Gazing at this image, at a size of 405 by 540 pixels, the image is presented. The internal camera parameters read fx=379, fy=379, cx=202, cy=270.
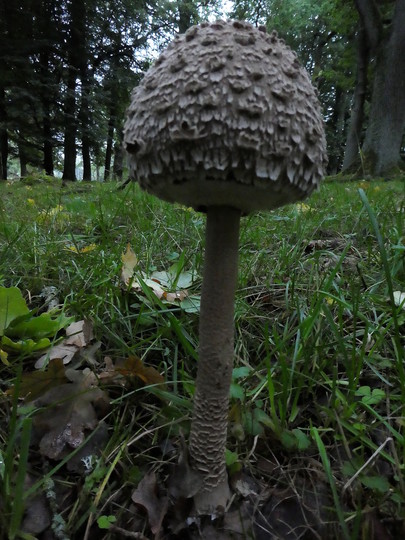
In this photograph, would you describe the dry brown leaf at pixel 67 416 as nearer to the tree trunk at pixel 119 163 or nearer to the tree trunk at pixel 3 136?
the tree trunk at pixel 119 163

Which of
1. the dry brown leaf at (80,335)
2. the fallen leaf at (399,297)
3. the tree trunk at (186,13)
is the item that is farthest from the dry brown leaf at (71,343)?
the tree trunk at (186,13)

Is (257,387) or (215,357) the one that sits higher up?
(215,357)

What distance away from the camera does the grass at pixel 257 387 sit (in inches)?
57.4

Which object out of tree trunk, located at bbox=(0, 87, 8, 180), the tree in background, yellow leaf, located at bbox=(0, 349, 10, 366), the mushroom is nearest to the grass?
yellow leaf, located at bbox=(0, 349, 10, 366)

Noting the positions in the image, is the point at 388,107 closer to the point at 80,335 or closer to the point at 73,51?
the point at 80,335

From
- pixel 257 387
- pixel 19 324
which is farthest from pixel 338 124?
pixel 19 324

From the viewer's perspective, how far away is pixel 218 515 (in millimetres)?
1466

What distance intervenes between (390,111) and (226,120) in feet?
38.9

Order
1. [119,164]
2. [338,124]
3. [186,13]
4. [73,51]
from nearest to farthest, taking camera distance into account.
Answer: [73,51] → [119,164] → [186,13] → [338,124]

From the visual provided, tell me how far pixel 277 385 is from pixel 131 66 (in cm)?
2072

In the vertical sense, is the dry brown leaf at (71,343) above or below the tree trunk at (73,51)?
below

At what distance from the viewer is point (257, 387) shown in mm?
1914

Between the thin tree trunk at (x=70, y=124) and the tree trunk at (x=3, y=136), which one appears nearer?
the tree trunk at (x=3, y=136)

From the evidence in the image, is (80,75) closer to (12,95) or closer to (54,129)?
(54,129)
